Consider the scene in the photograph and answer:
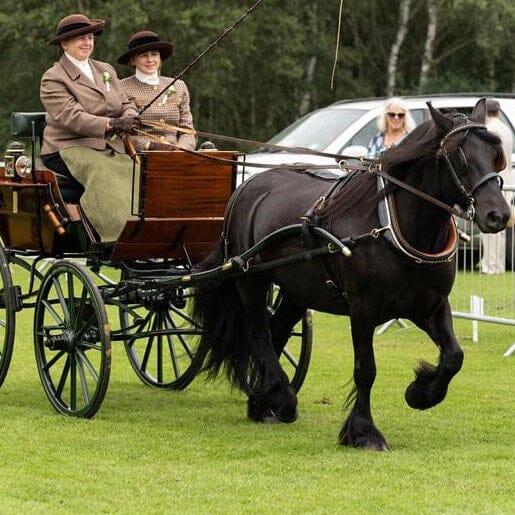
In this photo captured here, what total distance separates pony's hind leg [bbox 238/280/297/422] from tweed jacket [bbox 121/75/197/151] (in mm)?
1219

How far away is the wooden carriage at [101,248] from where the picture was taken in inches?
344

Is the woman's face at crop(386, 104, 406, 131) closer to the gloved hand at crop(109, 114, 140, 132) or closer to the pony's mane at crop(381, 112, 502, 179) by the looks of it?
the gloved hand at crop(109, 114, 140, 132)

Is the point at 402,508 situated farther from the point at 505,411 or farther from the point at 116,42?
the point at 116,42

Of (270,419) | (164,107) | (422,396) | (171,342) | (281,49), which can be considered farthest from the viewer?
(281,49)

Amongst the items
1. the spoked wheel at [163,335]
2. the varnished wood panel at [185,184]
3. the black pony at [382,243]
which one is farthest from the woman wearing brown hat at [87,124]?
the black pony at [382,243]

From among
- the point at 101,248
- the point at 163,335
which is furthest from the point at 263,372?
the point at 101,248

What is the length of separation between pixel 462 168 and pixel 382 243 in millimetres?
615

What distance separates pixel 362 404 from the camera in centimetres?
780

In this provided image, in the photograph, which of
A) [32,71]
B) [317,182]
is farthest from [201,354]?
[32,71]

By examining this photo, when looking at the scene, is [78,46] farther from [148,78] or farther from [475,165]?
[475,165]

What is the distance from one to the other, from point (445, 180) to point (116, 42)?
64.6ft

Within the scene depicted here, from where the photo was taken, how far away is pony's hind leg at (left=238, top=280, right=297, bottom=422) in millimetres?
8656

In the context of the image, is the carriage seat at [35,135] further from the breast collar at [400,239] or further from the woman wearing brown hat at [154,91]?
the breast collar at [400,239]

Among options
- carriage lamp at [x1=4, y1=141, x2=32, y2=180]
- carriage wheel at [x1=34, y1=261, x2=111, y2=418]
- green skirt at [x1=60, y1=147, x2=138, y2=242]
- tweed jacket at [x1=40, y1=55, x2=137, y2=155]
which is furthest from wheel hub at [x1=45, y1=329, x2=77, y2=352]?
tweed jacket at [x1=40, y1=55, x2=137, y2=155]
